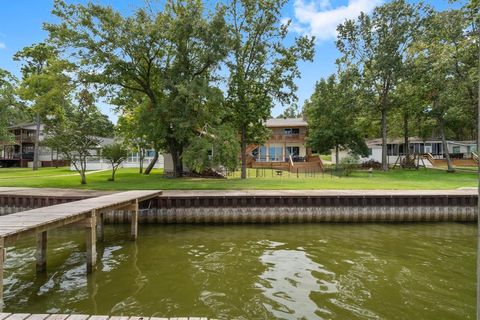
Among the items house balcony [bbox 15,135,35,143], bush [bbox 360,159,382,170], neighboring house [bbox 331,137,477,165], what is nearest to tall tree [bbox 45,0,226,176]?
bush [bbox 360,159,382,170]

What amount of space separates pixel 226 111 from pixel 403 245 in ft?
59.3

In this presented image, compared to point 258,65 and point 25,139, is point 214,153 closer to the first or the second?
point 258,65

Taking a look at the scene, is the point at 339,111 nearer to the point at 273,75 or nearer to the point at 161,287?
the point at 273,75

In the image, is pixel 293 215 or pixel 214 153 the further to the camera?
pixel 214 153

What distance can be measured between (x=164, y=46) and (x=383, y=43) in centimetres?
2279

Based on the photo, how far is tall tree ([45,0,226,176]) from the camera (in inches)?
886

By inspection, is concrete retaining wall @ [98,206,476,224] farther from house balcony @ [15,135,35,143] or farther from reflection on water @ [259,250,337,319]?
house balcony @ [15,135,35,143]

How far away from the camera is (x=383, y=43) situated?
3369 centimetres

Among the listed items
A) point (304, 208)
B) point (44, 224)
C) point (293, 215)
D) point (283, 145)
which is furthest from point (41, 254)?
point (283, 145)

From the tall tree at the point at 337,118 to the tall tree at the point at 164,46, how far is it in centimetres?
1731

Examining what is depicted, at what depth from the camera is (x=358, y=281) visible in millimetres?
8539

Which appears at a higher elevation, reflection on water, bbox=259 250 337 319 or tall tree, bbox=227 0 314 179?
tall tree, bbox=227 0 314 179

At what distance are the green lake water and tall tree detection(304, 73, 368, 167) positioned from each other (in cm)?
2386

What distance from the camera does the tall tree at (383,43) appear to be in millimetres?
33094
